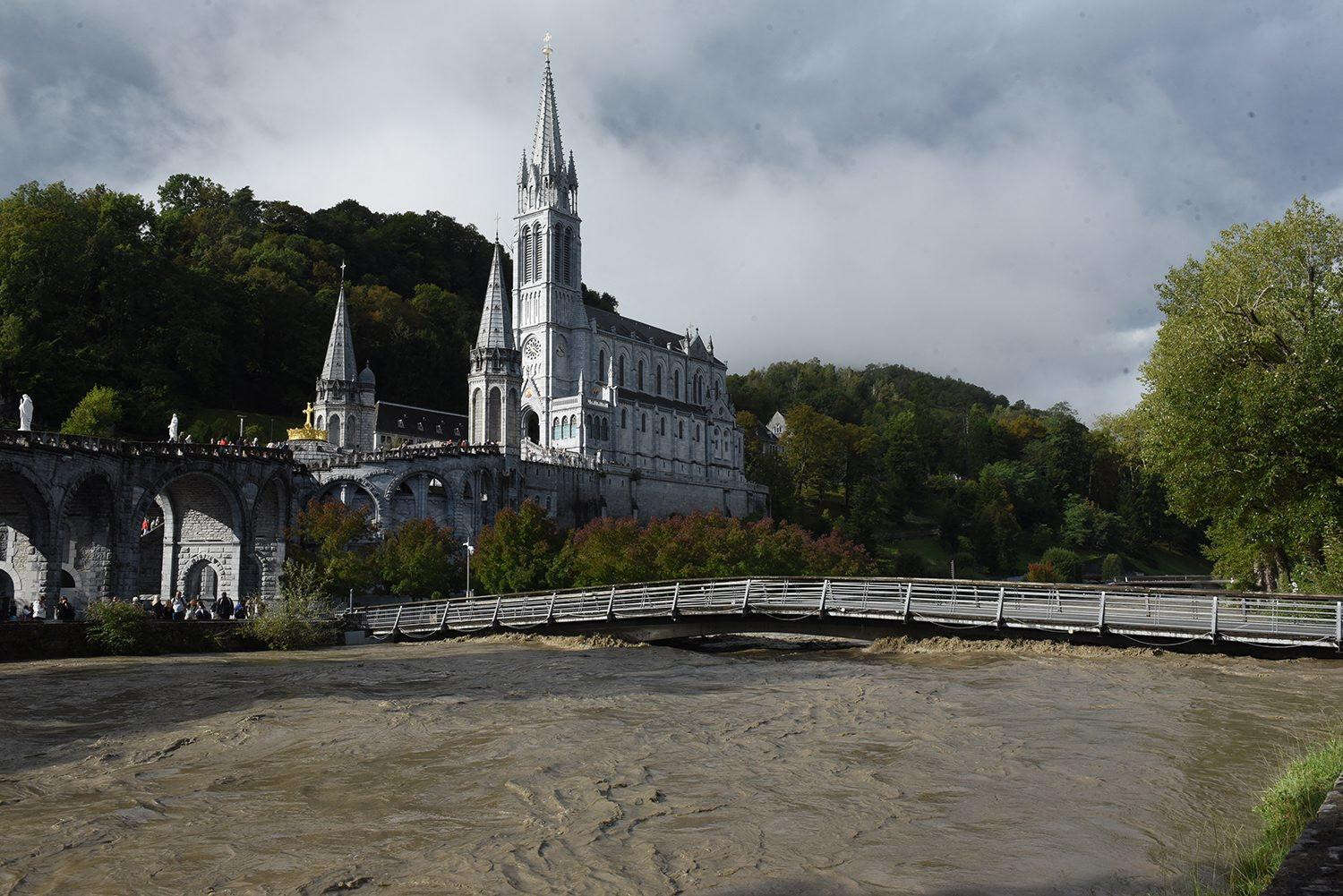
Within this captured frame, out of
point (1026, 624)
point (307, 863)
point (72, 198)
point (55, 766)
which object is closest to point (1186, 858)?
point (307, 863)

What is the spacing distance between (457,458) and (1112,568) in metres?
54.7

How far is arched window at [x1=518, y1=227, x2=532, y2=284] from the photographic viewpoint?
89.4 metres

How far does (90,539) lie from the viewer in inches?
1710

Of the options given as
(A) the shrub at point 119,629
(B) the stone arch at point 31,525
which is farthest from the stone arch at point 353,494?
(A) the shrub at point 119,629

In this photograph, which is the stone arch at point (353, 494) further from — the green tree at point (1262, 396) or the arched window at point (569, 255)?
the green tree at point (1262, 396)

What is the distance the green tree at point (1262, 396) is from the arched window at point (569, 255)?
63474mm

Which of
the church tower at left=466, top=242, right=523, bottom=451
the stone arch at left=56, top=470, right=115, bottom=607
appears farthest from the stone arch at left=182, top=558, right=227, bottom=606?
the church tower at left=466, top=242, right=523, bottom=451

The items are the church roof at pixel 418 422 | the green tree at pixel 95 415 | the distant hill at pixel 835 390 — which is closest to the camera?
the green tree at pixel 95 415

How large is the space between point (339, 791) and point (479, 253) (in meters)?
118

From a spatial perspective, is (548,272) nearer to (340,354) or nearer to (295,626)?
(340,354)

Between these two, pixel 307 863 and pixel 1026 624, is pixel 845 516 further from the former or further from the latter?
pixel 307 863

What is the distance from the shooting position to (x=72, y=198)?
75875 mm

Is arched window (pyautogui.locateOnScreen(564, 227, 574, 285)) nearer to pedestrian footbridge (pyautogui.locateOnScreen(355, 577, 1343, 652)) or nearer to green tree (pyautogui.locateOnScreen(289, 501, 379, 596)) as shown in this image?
green tree (pyautogui.locateOnScreen(289, 501, 379, 596))

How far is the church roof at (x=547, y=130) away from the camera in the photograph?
298 ft
